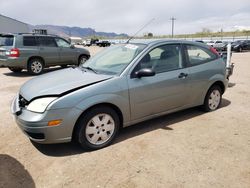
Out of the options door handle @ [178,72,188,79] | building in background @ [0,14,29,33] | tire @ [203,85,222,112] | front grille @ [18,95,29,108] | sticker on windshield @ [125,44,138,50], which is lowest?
tire @ [203,85,222,112]

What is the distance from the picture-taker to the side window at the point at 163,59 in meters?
3.86

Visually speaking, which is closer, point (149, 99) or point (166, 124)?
point (149, 99)

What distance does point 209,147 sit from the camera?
3.49 metres

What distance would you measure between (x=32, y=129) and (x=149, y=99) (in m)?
1.82

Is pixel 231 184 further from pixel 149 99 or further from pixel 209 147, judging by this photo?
pixel 149 99

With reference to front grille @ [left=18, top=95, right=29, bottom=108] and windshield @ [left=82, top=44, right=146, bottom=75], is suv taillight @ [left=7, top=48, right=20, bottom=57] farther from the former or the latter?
front grille @ [left=18, top=95, right=29, bottom=108]

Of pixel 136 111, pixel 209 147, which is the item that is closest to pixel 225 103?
pixel 209 147

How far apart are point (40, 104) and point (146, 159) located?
1.59 metres

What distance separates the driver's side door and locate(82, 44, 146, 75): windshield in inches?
8.3

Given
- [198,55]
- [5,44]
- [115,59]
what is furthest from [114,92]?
[5,44]

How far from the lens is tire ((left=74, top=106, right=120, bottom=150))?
325 centimetres

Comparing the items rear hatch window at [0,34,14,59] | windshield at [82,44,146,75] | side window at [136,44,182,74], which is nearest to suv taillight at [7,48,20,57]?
rear hatch window at [0,34,14,59]

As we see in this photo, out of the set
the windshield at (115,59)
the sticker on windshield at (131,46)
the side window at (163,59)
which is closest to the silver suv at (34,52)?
the windshield at (115,59)

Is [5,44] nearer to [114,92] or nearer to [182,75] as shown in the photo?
[114,92]
